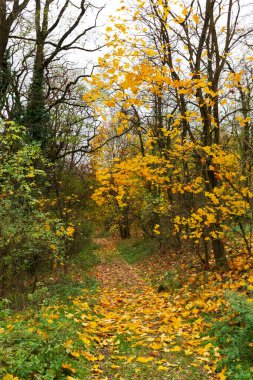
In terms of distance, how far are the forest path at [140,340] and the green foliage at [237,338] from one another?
368mm

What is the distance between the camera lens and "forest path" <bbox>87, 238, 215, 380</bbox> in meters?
4.34

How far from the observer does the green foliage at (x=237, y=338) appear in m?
4.09

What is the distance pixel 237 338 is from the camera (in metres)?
4.52

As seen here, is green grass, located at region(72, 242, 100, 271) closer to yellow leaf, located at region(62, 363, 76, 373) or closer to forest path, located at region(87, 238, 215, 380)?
forest path, located at region(87, 238, 215, 380)

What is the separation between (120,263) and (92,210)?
5.49 metres

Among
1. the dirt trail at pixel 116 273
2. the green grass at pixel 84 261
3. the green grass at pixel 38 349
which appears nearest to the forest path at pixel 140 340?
the green grass at pixel 38 349

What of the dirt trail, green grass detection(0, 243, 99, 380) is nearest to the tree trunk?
the dirt trail

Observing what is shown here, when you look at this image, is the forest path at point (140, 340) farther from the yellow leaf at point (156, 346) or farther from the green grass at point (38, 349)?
the green grass at point (38, 349)

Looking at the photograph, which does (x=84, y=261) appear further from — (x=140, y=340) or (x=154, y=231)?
(x=140, y=340)

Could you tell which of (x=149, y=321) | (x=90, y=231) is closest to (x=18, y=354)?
(x=149, y=321)

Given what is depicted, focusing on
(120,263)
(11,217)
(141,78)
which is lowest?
(120,263)

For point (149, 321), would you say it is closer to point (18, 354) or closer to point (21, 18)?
point (18, 354)

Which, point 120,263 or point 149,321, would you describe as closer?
point 149,321

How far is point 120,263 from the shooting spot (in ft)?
53.5
